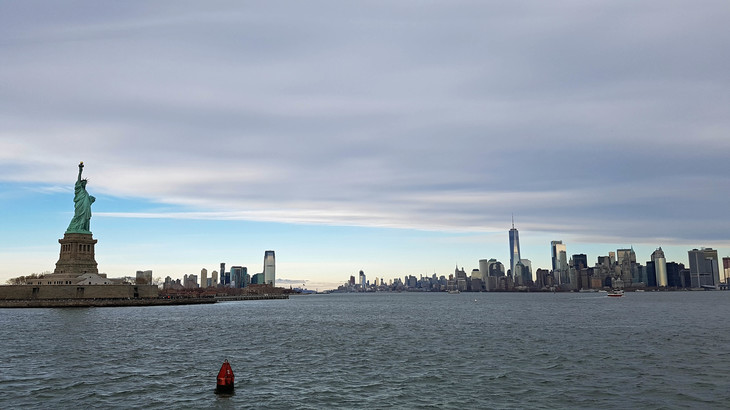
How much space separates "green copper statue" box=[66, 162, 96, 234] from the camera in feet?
Result: 536

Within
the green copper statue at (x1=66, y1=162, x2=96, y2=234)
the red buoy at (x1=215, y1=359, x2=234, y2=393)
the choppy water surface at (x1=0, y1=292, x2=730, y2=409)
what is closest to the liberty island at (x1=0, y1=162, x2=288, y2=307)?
the green copper statue at (x1=66, y1=162, x2=96, y2=234)

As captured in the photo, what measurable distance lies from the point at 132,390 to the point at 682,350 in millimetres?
49670

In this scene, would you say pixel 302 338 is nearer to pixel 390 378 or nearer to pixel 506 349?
pixel 506 349

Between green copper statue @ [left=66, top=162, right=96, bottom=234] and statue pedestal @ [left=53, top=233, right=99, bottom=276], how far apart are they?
241 cm

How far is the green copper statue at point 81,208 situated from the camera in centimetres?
16325

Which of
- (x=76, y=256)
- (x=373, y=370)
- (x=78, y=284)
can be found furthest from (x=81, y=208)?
(x=373, y=370)

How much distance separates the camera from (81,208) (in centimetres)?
16575

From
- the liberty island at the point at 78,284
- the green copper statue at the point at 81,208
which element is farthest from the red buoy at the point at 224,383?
the green copper statue at the point at 81,208

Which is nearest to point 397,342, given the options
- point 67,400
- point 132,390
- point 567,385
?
point 567,385

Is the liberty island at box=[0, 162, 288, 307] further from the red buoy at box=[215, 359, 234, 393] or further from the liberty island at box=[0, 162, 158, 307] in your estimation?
the red buoy at box=[215, 359, 234, 393]

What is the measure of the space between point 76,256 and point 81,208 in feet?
53.6

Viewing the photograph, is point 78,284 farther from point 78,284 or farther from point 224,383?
point 224,383

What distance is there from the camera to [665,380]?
36250 mm

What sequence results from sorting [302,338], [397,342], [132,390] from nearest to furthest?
[132,390] → [397,342] → [302,338]
